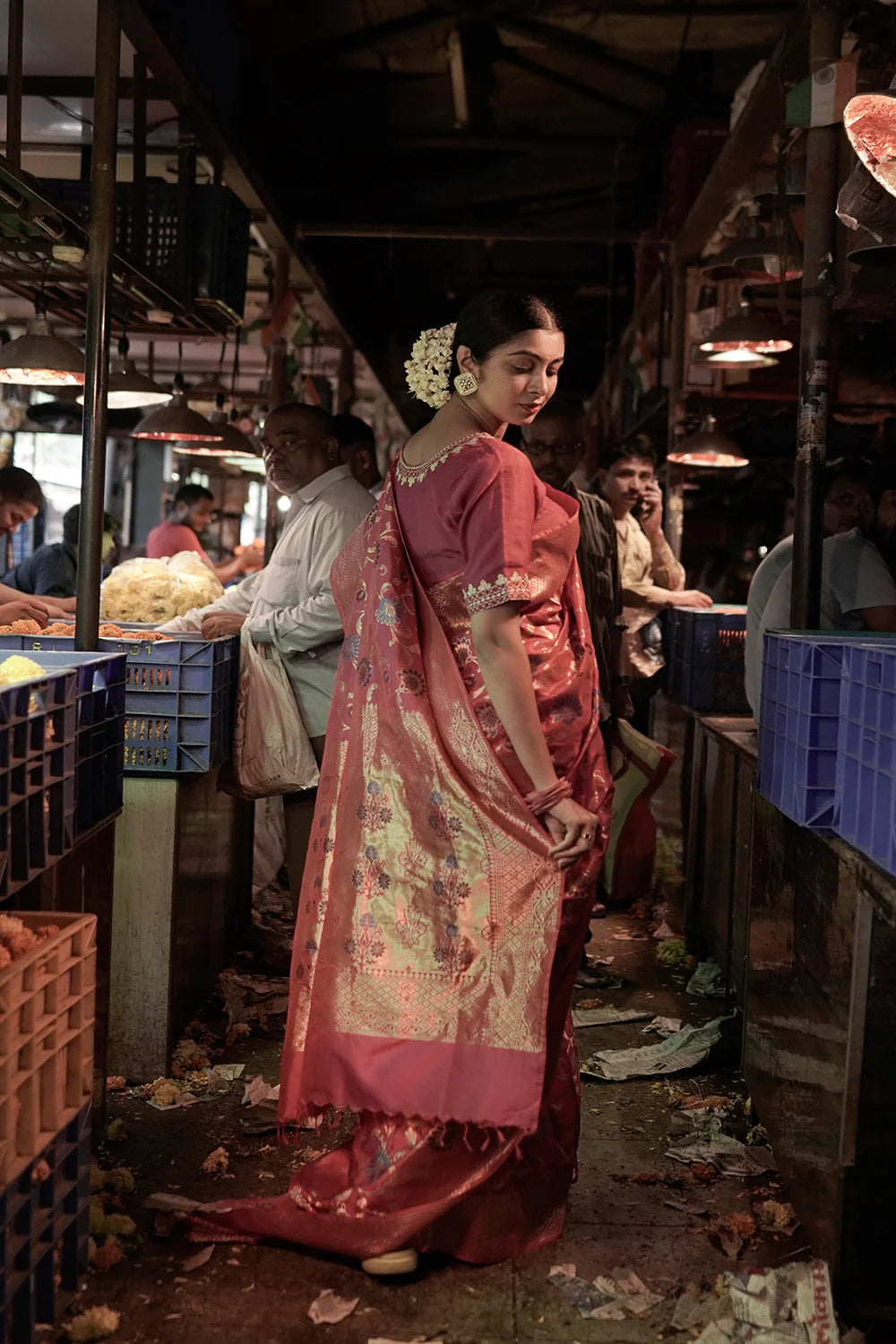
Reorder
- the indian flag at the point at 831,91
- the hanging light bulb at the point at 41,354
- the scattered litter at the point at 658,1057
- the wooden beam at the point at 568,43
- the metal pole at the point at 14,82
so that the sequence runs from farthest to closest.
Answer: the wooden beam at the point at 568,43
the hanging light bulb at the point at 41,354
the scattered litter at the point at 658,1057
the indian flag at the point at 831,91
the metal pole at the point at 14,82

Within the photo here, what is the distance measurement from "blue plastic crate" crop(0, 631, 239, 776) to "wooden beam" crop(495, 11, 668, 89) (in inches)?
227

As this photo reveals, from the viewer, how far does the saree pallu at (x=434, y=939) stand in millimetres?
3168

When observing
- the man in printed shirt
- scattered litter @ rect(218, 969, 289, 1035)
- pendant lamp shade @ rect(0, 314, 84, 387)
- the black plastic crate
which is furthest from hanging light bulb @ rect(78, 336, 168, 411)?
scattered litter @ rect(218, 969, 289, 1035)

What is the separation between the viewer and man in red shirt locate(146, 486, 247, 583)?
415 inches

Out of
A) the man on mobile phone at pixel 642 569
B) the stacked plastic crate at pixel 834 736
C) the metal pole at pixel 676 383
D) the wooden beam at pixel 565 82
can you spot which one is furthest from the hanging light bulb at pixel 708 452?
the stacked plastic crate at pixel 834 736

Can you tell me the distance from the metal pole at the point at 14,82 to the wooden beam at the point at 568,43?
482 centimetres

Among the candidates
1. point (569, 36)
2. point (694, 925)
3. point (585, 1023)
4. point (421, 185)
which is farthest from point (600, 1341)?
point (421, 185)

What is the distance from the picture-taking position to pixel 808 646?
3285 millimetres

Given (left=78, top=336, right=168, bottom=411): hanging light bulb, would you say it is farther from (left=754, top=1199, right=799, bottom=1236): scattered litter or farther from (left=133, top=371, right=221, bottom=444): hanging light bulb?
(left=754, top=1199, right=799, bottom=1236): scattered litter

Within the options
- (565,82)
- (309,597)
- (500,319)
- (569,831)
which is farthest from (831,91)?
(565,82)

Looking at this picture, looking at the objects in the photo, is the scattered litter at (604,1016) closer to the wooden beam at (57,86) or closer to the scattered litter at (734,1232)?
the scattered litter at (734,1232)

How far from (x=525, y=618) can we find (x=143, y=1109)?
220 cm

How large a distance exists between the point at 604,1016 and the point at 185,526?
22.7ft

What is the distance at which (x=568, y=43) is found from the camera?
28.2 ft
